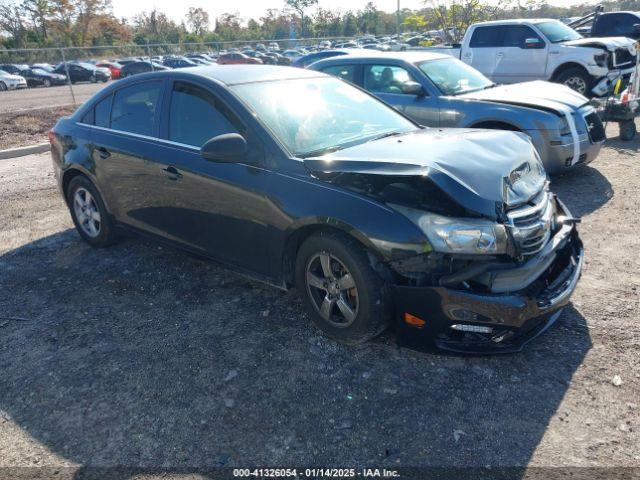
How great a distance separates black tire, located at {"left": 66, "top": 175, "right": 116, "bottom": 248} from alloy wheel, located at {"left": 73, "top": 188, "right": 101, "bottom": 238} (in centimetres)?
2

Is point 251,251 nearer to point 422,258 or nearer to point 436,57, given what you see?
point 422,258

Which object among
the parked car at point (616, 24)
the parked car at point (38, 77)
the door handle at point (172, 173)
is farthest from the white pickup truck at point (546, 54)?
the parked car at point (38, 77)

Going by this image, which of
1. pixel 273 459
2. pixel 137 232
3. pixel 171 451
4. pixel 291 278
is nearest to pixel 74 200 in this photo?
pixel 137 232

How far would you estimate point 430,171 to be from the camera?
300 centimetres

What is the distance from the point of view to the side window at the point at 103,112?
193 inches

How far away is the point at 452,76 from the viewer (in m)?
7.44

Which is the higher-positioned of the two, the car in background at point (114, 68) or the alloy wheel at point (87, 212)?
the car in background at point (114, 68)

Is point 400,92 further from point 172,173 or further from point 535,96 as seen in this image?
point 172,173

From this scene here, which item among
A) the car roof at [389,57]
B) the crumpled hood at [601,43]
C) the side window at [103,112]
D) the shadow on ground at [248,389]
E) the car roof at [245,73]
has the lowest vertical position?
the shadow on ground at [248,389]

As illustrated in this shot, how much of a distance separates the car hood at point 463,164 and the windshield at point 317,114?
0.22 meters

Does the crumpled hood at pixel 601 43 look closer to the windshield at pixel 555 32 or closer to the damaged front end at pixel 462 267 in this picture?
the windshield at pixel 555 32

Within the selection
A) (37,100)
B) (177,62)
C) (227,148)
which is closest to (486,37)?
(227,148)

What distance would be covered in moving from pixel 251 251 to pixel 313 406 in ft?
4.09

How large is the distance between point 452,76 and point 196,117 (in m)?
4.59
